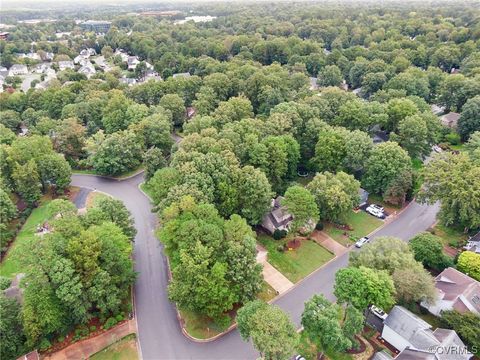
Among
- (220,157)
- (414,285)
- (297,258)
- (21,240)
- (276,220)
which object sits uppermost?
(220,157)

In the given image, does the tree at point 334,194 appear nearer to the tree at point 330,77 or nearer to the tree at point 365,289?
the tree at point 365,289

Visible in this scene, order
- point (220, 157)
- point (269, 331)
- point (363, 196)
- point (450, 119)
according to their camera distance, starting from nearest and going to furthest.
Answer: point (269, 331), point (220, 157), point (363, 196), point (450, 119)

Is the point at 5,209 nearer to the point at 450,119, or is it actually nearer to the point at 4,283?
the point at 4,283

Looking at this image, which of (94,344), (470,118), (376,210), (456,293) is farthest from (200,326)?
(470,118)

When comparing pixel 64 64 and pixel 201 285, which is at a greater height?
pixel 201 285

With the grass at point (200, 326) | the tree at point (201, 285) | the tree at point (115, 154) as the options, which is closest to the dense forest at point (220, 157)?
the tree at point (201, 285)

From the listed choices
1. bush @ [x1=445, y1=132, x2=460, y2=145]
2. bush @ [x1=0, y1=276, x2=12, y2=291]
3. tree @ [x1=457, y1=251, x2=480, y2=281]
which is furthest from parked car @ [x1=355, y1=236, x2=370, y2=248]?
bush @ [x1=0, y1=276, x2=12, y2=291]

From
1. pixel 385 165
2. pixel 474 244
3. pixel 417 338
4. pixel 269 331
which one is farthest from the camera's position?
pixel 385 165
